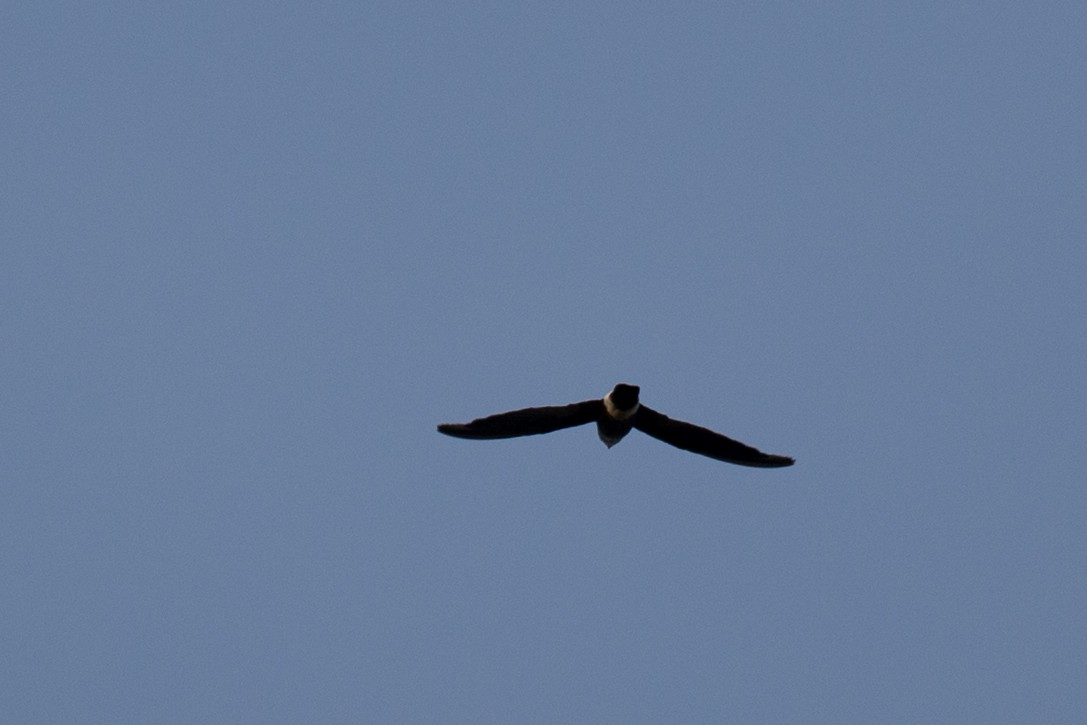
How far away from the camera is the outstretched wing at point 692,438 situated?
21.5 meters

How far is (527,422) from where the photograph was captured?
69.5 feet

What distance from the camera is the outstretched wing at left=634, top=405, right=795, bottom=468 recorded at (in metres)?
21.5

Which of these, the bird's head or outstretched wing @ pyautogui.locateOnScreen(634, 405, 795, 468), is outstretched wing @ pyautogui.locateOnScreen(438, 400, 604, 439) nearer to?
the bird's head

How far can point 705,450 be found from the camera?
21.8 metres

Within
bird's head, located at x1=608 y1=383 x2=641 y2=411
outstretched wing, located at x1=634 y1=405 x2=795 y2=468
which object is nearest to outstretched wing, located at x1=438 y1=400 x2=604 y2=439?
bird's head, located at x1=608 y1=383 x2=641 y2=411

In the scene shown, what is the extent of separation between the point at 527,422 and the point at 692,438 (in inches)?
103

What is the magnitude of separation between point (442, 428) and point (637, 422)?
9.88ft

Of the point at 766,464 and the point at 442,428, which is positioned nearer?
the point at 442,428

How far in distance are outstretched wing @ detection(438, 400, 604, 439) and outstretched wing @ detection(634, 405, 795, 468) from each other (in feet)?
2.57

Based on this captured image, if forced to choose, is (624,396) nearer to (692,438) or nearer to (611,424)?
(611,424)

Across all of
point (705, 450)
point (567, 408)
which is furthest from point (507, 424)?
point (705, 450)

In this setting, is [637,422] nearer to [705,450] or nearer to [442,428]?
[705,450]

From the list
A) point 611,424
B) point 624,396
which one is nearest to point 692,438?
point 611,424

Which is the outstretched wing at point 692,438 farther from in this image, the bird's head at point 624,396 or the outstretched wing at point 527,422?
the outstretched wing at point 527,422
